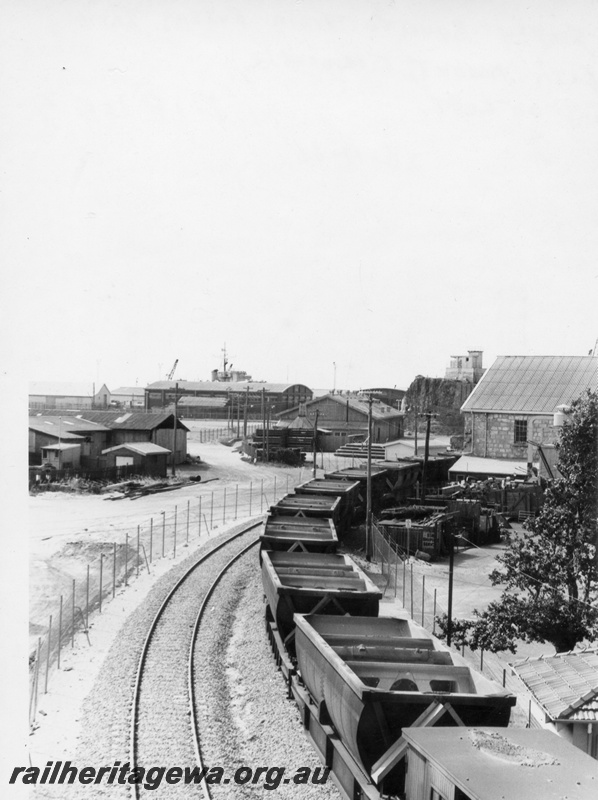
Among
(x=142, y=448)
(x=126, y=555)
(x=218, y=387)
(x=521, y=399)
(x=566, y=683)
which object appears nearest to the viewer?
(x=566, y=683)

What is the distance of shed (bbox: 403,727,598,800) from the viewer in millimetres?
6188

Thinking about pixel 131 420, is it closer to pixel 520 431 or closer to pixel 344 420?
pixel 520 431

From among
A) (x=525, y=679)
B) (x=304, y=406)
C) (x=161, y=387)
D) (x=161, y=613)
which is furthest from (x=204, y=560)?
(x=161, y=387)

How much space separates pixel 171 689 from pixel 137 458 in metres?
32.1

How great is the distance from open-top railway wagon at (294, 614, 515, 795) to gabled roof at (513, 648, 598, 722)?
2.13m

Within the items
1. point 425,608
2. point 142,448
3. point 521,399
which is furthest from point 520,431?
point 425,608

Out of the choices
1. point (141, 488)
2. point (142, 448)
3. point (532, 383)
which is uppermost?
point (532, 383)

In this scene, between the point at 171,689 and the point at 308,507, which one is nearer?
the point at 171,689

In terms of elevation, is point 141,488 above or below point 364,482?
below

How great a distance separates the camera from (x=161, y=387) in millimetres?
94125

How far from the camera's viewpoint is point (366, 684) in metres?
9.36

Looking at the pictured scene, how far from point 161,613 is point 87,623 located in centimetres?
176

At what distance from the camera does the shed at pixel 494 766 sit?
6188 mm

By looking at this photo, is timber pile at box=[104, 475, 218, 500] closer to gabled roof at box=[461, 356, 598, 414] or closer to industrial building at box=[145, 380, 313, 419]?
gabled roof at box=[461, 356, 598, 414]
